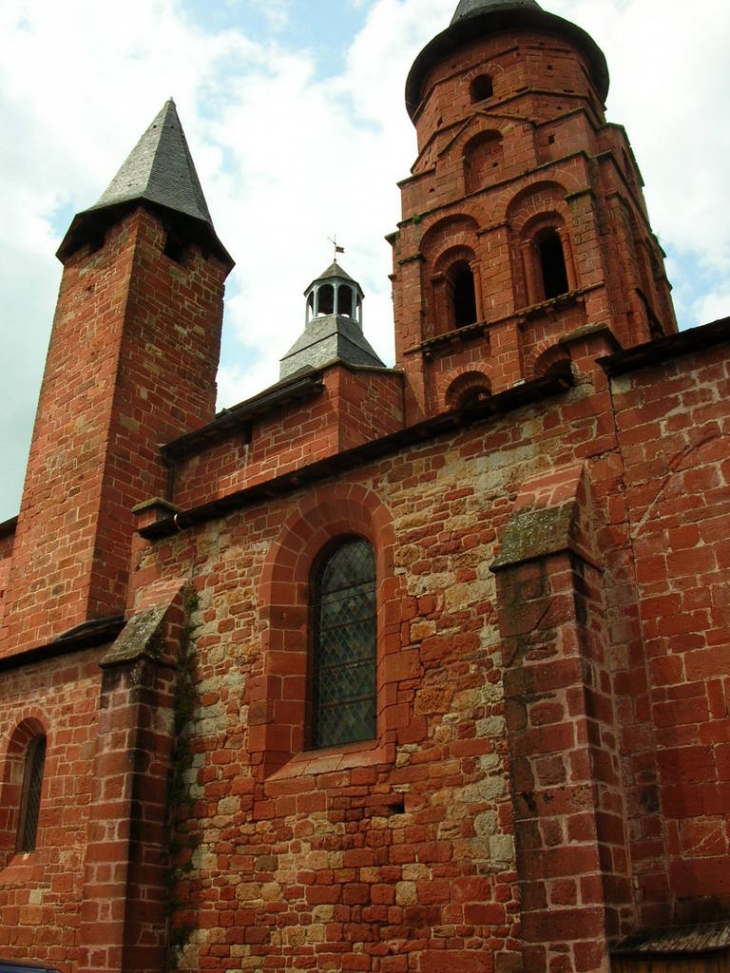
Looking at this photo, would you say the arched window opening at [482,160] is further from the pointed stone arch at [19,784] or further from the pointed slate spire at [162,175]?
the pointed stone arch at [19,784]

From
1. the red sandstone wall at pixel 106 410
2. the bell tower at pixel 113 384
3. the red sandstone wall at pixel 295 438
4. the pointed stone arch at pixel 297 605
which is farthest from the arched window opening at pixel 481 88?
the pointed stone arch at pixel 297 605

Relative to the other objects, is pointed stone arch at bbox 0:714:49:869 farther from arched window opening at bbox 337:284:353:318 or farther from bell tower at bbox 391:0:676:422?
arched window opening at bbox 337:284:353:318

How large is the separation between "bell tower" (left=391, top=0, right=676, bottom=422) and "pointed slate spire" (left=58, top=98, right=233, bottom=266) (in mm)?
4132

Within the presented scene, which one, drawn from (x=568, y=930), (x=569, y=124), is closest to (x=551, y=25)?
(x=569, y=124)

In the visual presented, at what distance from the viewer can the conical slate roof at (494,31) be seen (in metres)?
20.5

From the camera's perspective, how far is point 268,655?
32.3 ft

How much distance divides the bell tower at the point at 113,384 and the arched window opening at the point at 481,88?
6.49 m

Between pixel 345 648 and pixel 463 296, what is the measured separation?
36.4 feet

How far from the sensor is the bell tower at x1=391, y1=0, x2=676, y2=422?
669 inches

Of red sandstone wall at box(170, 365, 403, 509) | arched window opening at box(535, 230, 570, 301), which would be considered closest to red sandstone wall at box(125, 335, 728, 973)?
red sandstone wall at box(170, 365, 403, 509)

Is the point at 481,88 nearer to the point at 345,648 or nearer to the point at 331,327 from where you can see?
the point at 331,327

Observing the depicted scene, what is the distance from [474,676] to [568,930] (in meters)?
2.26

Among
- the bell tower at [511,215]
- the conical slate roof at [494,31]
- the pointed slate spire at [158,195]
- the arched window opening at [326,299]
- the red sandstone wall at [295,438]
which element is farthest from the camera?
the arched window opening at [326,299]

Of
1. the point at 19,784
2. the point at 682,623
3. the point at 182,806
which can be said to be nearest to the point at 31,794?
the point at 19,784
